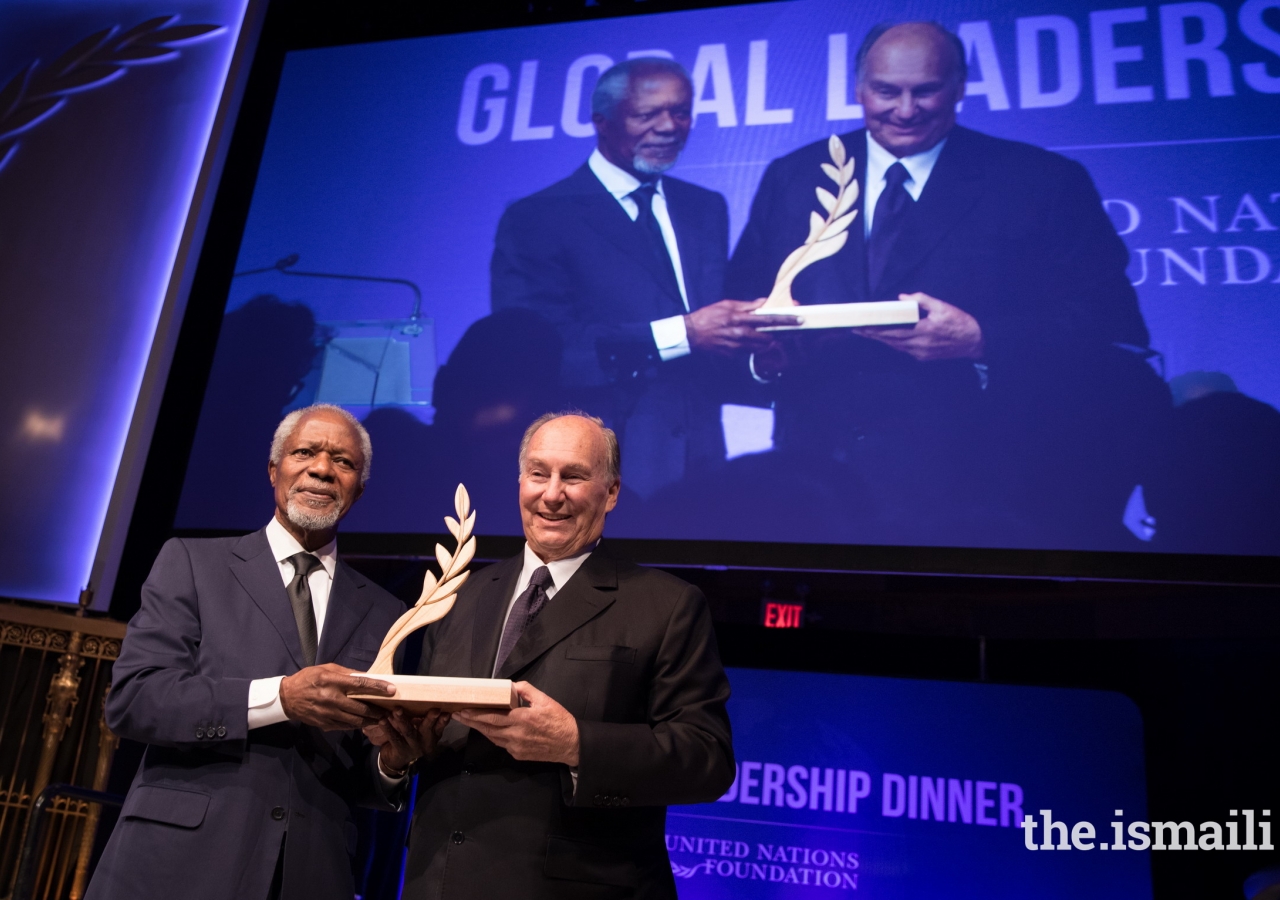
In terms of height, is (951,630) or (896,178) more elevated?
(896,178)

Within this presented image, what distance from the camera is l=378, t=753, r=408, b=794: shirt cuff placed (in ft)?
6.63

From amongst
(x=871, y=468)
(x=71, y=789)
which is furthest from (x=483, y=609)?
(x=871, y=468)

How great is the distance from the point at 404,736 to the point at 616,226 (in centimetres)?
257

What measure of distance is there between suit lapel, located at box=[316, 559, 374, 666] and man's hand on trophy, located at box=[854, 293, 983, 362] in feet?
6.63

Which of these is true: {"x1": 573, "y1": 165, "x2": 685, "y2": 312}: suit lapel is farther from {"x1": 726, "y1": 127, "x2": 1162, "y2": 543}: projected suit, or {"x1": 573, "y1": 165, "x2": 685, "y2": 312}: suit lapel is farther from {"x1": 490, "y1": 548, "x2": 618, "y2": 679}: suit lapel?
{"x1": 490, "y1": 548, "x2": 618, "y2": 679}: suit lapel

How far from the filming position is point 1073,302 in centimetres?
348

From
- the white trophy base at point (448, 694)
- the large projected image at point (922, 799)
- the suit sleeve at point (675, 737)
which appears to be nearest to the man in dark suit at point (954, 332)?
the large projected image at point (922, 799)

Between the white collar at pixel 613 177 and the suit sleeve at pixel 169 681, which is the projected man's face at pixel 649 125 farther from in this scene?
the suit sleeve at pixel 169 681

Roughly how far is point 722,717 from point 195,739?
0.97 m

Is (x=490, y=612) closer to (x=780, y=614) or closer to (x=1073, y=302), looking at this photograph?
(x=780, y=614)

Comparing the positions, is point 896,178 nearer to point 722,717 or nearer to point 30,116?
point 722,717

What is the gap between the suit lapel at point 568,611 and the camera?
1934 mm

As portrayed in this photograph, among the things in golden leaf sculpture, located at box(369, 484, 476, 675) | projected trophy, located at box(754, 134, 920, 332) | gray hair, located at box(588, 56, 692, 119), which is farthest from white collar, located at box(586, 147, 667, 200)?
golden leaf sculpture, located at box(369, 484, 476, 675)

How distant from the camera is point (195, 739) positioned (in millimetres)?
1949
